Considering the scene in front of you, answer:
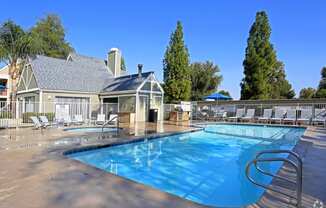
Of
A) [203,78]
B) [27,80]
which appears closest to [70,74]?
[27,80]

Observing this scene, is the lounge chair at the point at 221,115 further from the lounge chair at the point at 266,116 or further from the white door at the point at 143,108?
the white door at the point at 143,108

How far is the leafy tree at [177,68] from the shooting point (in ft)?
73.0

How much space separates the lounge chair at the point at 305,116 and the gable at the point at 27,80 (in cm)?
1950

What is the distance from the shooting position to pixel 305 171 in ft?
16.8

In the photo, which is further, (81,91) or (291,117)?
(81,91)

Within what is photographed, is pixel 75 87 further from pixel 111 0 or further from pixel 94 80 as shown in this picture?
pixel 111 0

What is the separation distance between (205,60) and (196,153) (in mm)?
35480

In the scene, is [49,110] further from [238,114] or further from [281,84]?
[281,84]

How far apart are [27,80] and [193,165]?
1801cm

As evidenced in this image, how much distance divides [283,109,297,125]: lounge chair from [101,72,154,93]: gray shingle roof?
10.7 meters

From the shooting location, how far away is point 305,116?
1673 centimetres

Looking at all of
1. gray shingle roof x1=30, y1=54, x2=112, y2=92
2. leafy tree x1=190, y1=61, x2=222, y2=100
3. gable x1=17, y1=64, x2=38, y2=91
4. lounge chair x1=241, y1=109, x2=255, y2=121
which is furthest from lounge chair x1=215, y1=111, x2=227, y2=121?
leafy tree x1=190, y1=61, x2=222, y2=100

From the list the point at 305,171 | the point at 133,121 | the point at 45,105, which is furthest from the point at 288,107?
the point at 45,105

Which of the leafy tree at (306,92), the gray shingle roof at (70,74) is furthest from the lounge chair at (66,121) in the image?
the leafy tree at (306,92)
